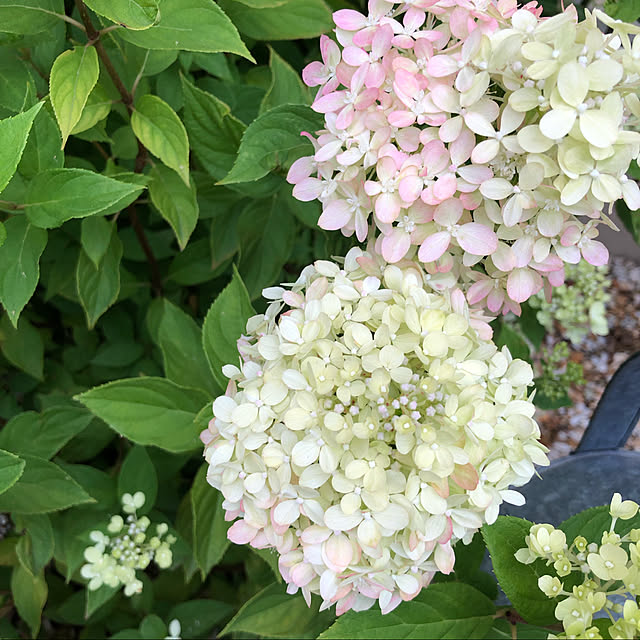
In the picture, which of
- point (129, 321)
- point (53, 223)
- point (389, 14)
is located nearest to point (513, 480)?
point (389, 14)

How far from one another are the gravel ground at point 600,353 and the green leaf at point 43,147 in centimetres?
161

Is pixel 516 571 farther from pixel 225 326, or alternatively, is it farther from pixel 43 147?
pixel 43 147

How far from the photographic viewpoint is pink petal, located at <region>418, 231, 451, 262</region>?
1.63ft

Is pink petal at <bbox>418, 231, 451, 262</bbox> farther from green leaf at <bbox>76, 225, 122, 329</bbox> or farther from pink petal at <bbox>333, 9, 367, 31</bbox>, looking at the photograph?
green leaf at <bbox>76, 225, 122, 329</bbox>

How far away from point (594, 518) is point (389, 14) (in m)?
0.52

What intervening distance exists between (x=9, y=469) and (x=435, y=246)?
19.7 inches

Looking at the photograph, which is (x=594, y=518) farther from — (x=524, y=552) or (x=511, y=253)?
(x=511, y=253)

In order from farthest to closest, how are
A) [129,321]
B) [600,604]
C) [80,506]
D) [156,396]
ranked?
[129,321], [80,506], [156,396], [600,604]

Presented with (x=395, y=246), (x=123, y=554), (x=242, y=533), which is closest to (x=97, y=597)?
(x=123, y=554)

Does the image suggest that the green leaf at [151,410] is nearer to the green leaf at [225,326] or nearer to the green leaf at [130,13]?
the green leaf at [225,326]

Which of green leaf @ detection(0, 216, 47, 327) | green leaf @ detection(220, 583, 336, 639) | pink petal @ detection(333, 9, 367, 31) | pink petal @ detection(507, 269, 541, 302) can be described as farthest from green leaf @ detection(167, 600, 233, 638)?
pink petal @ detection(333, 9, 367, 31)

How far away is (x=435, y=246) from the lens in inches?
19.6

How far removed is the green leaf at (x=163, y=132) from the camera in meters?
0.72

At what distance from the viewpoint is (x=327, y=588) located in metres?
0.48
